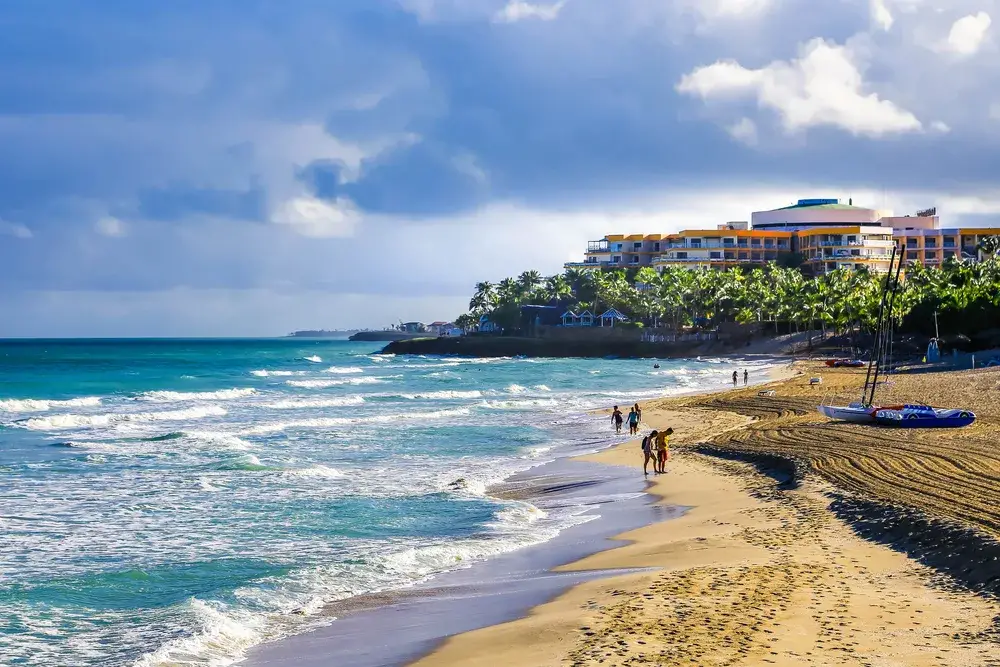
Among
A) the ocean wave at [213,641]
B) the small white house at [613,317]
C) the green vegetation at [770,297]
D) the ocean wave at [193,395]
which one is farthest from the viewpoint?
the small white house at [613,317]

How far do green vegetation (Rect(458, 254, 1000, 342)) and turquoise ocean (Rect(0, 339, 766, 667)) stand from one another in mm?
51736

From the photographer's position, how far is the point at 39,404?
5806cm

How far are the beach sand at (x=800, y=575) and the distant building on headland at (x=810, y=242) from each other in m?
140

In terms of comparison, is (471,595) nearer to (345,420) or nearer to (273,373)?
(345,420)

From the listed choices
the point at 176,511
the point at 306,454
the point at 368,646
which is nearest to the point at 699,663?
the point at 368,646

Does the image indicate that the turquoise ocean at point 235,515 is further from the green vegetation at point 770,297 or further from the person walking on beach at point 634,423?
the green vegetation at point 770,297

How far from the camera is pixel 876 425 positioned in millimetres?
32062

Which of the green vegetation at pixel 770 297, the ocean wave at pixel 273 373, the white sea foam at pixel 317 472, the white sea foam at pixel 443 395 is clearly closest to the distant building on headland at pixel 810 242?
the green vegetation at pixel 770 297

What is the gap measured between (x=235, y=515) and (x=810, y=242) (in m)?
154

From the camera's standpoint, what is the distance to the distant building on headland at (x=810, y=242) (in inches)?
6250

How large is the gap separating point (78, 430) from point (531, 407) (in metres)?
21.5

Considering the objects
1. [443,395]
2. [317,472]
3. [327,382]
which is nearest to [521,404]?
[443,395]

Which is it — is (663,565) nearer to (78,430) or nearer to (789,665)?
(789,665)

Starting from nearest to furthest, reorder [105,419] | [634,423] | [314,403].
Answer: [634,423] → [105,419] → [314,403]
